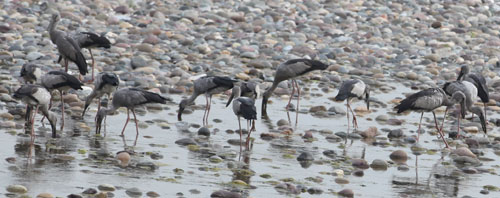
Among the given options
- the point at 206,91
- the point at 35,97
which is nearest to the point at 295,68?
the point at 206,91

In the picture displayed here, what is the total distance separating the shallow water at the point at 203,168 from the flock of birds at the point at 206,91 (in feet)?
1.01

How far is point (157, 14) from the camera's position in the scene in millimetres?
23312

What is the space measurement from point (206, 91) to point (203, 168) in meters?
3.83

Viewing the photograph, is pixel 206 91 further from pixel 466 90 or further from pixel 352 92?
pixel 466 90

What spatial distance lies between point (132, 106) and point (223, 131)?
1.30 metres

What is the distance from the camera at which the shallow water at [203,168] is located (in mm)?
9070

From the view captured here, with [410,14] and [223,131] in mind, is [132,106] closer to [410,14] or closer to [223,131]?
[223,131]

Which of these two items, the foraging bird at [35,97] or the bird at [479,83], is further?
the bird at [479,83]

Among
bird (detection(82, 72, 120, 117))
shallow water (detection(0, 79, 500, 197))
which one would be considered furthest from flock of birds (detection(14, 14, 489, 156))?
shallow water (detection(0, 79, 500, 197))

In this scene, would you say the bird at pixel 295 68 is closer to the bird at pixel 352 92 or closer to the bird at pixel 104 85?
the bird at pixel 352 92

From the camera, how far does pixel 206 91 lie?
45.1ft

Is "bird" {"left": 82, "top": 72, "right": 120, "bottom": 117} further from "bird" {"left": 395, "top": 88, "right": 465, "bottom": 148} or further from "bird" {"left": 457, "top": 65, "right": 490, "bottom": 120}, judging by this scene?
"bird" {"left": 457, "top": 65, "right": 490, "bottom": 120}

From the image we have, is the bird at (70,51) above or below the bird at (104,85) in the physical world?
above

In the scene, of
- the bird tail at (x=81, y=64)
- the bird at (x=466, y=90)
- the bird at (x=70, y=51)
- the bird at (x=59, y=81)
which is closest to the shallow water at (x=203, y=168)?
the bird at (x=59, y=81)
